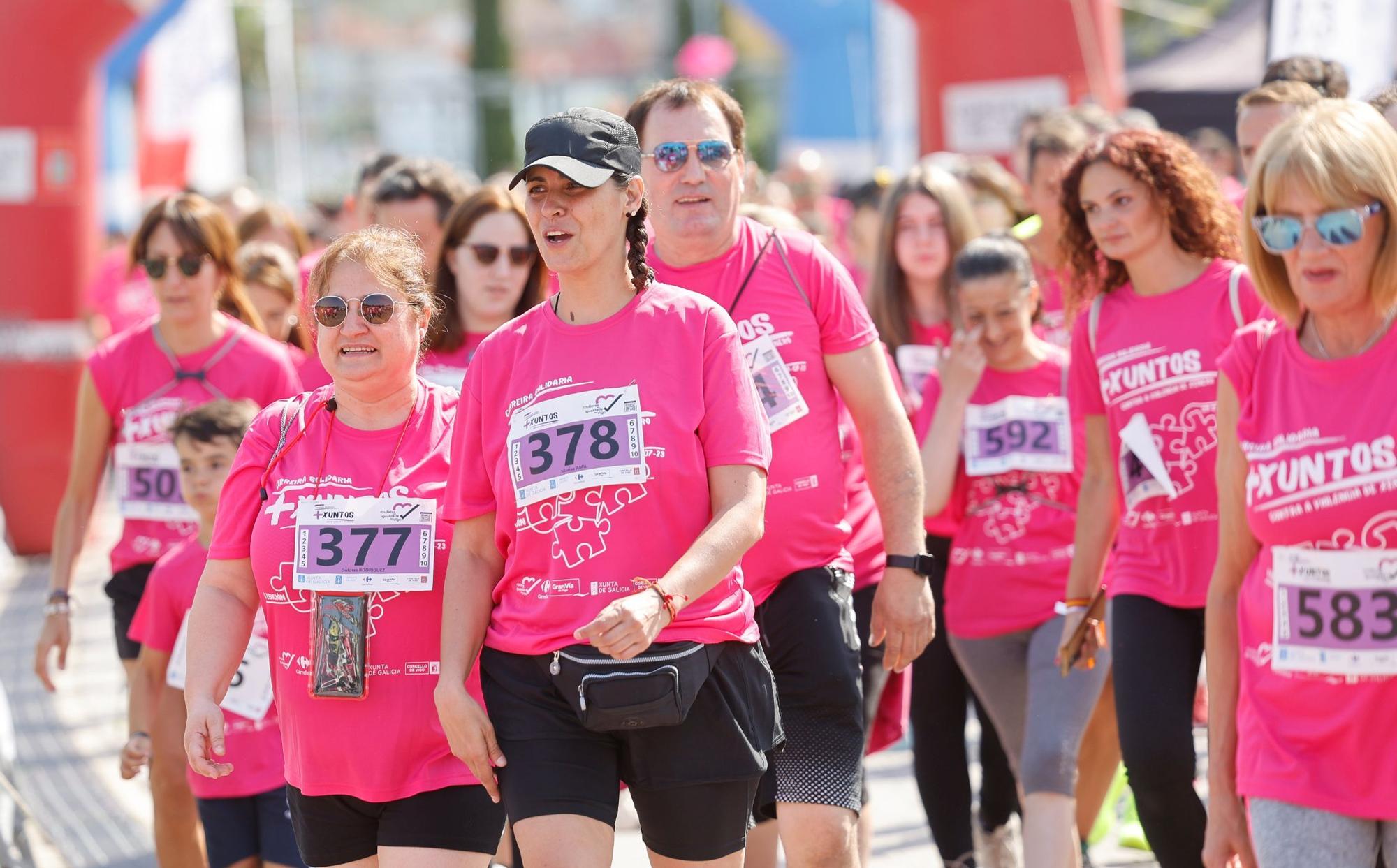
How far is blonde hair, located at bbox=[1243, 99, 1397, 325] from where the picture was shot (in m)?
3.18

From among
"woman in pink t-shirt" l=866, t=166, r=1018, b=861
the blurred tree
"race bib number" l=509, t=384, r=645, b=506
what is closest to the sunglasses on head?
"race bib number" l=509, t=384, r=645, b=506

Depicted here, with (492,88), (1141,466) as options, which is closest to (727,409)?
(1141,466)

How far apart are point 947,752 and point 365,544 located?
2.50 m

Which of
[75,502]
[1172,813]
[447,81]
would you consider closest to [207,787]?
[75,502]

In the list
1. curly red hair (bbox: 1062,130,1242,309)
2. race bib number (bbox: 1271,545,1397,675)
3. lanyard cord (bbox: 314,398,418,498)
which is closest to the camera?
race bib number (bbox: 1271,545,1397,675)

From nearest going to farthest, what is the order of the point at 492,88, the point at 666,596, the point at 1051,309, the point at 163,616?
the point at 666,596 < the point at 163,616 < the point at 1051,309 < the point at 492,88

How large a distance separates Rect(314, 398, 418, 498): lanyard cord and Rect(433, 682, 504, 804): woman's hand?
590 millimetres

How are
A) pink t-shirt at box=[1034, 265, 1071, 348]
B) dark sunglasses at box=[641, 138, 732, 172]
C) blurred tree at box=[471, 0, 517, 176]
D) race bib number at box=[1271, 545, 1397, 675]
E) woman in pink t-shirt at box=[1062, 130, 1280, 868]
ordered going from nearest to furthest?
race bib number at box=[1271, 545, 1397, 675]
dark sunglasses at box=[641, 138, 732, 172]
woman in pink t-shirt at box=[1062, 130, 1280, 868]
pink t-shirt at box=[1034, 265, 1071, 348]
blurred tree at box=[471, 0, 517, 176]

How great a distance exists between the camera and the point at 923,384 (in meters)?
6.07

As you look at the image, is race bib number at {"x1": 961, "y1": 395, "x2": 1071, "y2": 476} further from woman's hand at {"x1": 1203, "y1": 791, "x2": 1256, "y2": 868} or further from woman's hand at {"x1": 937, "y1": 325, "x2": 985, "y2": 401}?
woman's hand at {"x1": 1203, "y1": 791, "x2": 1256, "y2": 868}

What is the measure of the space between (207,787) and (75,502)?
1.45 metres

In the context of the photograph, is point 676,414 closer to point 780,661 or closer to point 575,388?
point 575,388

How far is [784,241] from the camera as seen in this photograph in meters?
4.53

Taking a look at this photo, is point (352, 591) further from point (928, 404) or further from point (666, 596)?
point (928, 404)
